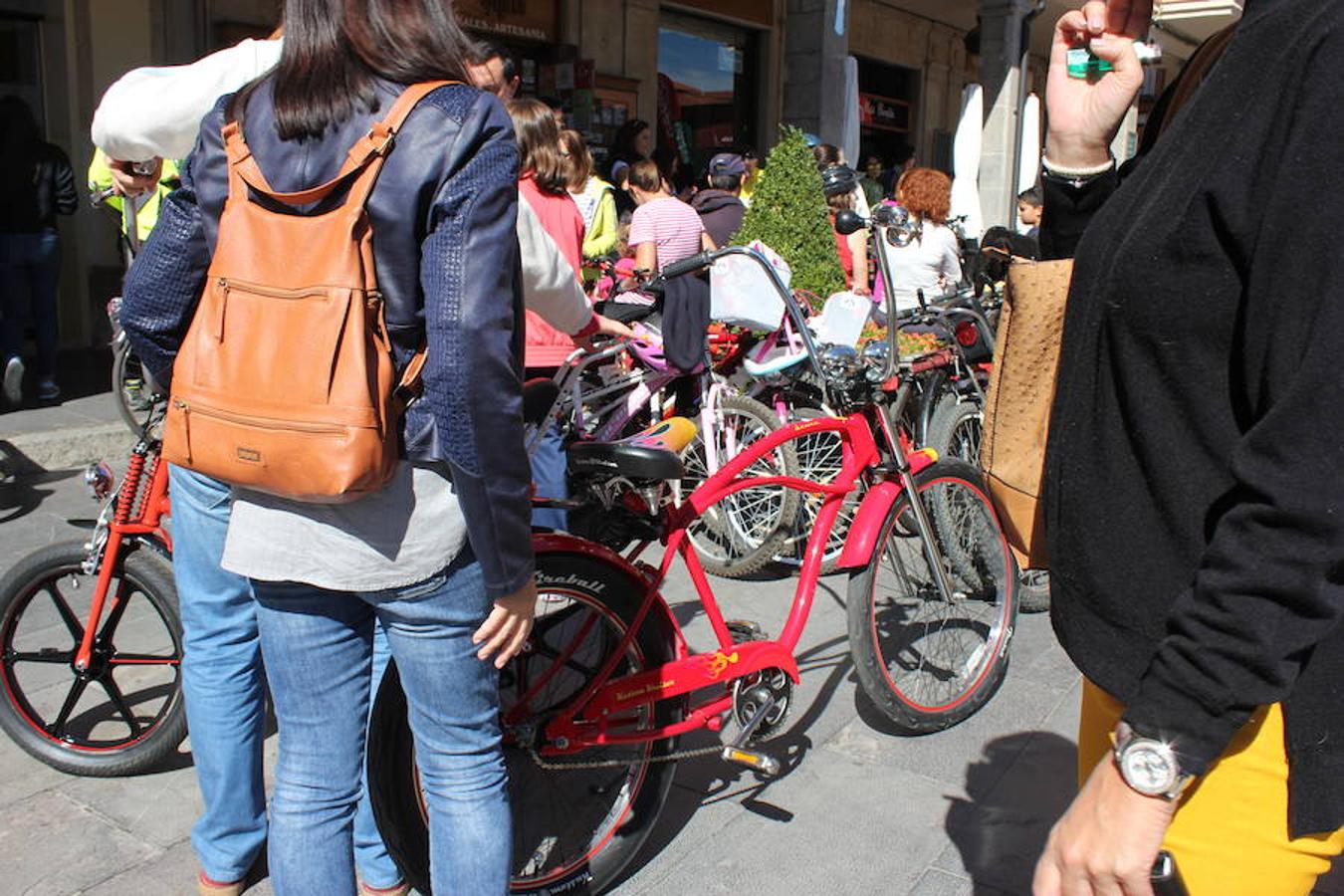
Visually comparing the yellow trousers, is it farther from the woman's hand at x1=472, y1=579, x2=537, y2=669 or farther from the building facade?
the building facade

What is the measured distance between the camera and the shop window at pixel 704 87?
12.9 metres

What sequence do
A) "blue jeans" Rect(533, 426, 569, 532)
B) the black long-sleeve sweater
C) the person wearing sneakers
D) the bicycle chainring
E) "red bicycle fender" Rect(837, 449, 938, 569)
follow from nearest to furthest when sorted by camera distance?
the black long-sleeve sweater, the person wearing sneakers, the bicycle chainring, "red bicycle fender" Rect(837, 449, 938, 569), "blue jeans" Rect(533, 426, 569, 532)

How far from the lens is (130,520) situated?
9.61 ft

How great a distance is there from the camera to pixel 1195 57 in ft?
5.30

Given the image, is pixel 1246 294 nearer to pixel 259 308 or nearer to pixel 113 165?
pixel 259 308

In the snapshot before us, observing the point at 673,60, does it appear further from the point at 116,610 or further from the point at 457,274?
the point at 457,274

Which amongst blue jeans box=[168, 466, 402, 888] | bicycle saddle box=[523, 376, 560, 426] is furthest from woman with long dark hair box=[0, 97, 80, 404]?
bicycle saddle box=[523, 376, 560, 426]

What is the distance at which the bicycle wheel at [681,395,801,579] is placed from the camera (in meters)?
4.82

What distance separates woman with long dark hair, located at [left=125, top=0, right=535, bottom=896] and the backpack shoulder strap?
1cm

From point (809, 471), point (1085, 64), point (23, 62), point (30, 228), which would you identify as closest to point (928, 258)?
point (809, 471)

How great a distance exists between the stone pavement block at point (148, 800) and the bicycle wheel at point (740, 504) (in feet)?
7.67

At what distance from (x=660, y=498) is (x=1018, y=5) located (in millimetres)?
13628

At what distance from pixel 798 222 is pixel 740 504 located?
2.33 meters

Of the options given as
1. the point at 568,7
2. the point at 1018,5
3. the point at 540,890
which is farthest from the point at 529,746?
the point at 1018,5
